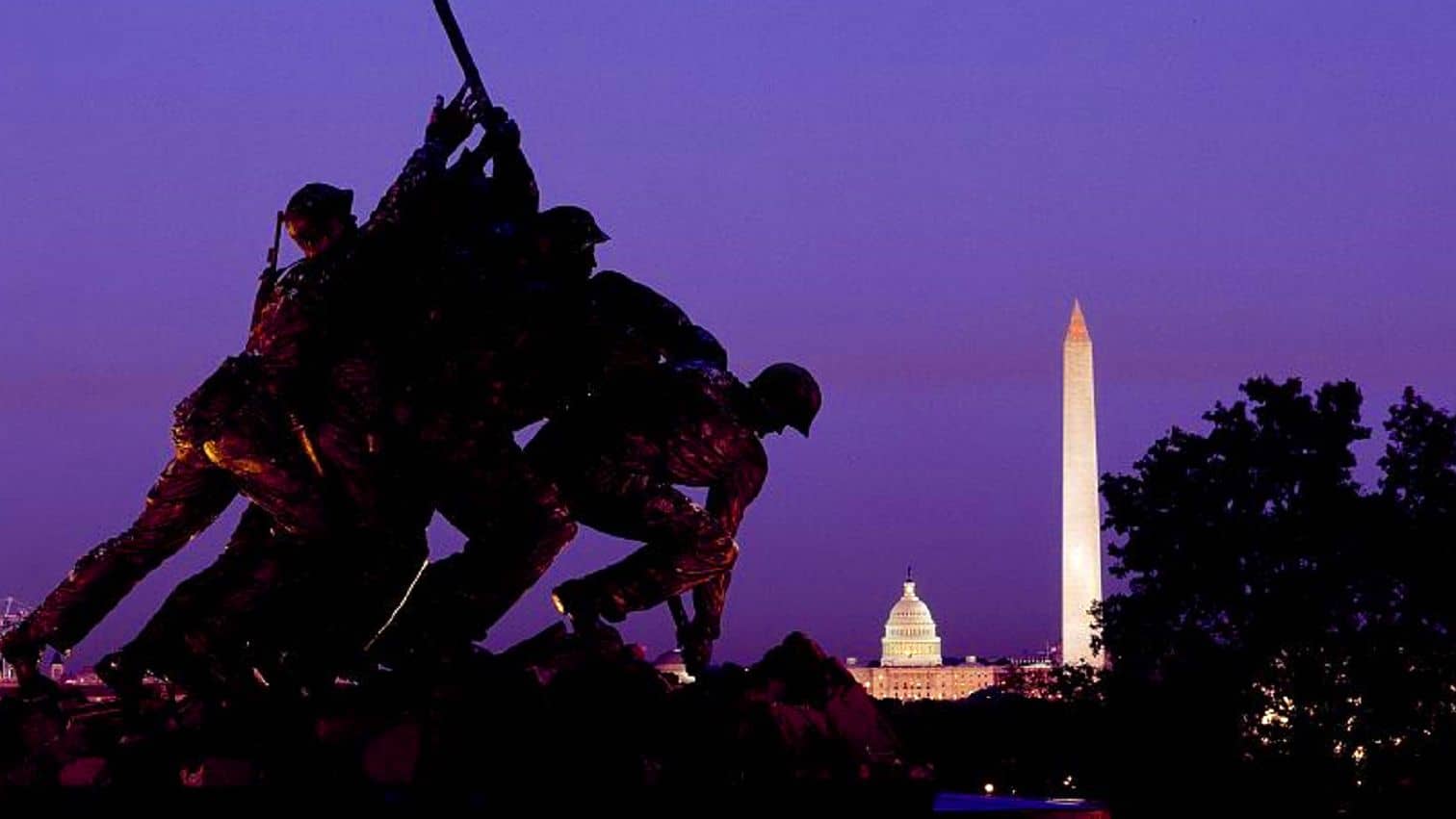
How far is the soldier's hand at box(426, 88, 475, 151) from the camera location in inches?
502

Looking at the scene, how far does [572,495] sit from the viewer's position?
1272cm

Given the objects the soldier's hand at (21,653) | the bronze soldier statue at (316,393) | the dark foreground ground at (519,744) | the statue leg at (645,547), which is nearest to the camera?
the dark foreground ground at (519,744)

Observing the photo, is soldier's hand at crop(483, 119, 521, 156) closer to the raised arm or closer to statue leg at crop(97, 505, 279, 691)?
the raised arm

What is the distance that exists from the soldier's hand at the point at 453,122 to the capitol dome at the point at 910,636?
95.2 meters

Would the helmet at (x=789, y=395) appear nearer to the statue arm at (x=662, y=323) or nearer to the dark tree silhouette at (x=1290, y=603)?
the statue arm at (x=662, y=323)

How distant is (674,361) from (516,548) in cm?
125

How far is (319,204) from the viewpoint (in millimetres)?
Answer: 12586

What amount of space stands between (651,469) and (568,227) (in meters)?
1.22

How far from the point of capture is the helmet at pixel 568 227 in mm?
12656

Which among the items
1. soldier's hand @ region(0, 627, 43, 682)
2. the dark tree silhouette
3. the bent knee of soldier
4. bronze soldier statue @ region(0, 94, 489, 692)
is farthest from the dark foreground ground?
the dark tree silhouette

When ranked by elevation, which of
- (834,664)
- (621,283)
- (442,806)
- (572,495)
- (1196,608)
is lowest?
(442,806)

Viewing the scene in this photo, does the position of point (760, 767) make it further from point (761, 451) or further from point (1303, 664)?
point (1303, 664)

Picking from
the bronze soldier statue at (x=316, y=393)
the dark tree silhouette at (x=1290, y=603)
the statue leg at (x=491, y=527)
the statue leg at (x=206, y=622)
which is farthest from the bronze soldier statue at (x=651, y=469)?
the dark tree silhouette at (x=1290, y=603)

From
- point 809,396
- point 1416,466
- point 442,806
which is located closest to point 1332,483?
point 1416,466
